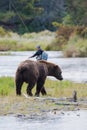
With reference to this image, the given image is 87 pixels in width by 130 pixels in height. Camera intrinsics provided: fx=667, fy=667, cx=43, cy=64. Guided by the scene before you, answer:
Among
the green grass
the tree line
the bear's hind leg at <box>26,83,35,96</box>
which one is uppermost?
the bear's hind leg at <box>26,83,35,96</box>

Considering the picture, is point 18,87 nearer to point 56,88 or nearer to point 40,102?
point 40,102

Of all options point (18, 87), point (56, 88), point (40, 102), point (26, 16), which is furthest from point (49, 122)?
point (26, 16)

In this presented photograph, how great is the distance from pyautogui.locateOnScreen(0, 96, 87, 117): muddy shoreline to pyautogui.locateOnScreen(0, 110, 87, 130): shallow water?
35 cm

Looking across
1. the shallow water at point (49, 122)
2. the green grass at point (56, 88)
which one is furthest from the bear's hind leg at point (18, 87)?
the shallow water at point (49, 122)

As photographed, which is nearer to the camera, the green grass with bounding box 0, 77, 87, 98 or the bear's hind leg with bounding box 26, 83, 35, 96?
the bear's hind leg with bounding box 26, 83, 35, 96

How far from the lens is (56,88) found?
20.1 metres

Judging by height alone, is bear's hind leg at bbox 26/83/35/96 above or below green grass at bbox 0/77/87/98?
above

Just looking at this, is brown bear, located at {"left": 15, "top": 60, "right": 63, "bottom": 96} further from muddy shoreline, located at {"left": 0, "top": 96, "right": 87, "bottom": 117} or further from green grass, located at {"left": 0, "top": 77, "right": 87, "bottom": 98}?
muddy shoreline, located at {"left": 0, "top": 96, "right": 87, "bottom": 117}

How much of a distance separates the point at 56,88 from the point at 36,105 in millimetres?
4710

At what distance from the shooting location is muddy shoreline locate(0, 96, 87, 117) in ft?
48.1

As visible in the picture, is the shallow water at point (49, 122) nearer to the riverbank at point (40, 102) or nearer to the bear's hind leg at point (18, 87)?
the riverbank at point (40, 102)

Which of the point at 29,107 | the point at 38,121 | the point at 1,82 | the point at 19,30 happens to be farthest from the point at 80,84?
the point at 19,30

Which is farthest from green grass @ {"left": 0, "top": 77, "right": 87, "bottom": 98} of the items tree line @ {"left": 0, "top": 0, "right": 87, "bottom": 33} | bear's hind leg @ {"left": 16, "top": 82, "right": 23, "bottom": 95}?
tree line @ {"left": 0, "top": 0, "right": 87, "bottom": 33}

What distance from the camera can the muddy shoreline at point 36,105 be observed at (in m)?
14.7
